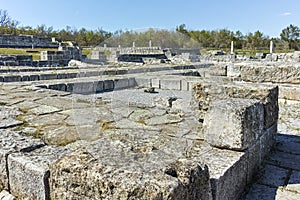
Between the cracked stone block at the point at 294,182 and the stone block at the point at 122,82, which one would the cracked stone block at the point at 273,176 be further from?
the stone block at the point at 122,82

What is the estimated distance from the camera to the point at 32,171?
6.38ft

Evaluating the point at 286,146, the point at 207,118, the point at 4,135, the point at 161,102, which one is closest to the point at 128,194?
the point at 207,118

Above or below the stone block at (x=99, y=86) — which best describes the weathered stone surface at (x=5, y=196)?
below

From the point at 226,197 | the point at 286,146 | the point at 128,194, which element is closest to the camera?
the point at 128,194

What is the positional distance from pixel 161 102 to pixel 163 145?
10.4 feet

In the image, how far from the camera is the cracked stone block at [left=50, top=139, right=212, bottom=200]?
133 centimetres

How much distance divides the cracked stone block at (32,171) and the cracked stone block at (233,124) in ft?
4.21

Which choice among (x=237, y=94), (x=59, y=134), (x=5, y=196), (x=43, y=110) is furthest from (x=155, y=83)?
A: (x=5, y=196)

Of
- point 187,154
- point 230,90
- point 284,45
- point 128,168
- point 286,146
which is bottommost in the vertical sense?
point 286,146

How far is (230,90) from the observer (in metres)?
3.06

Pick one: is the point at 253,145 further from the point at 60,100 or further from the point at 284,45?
the point at 284,45

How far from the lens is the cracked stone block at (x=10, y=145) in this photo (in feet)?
7.45

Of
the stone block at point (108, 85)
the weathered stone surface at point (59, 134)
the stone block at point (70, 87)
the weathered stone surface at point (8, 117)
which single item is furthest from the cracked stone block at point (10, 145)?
the stone block at point (108, 85)

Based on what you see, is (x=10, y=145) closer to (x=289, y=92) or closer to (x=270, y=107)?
(x=270, y=107)
